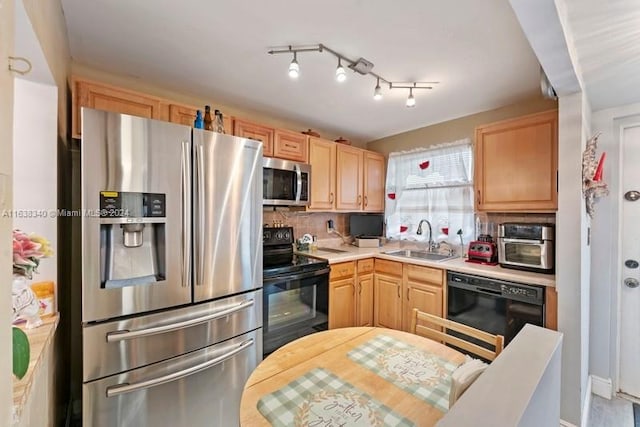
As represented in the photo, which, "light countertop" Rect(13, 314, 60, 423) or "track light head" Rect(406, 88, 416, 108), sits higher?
"track light head" Rect(406, 88, 416, 108)

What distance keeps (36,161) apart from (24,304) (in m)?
0.64

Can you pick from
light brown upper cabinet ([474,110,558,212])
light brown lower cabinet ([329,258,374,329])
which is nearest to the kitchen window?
light brown upper cabinet ([474,110,558,212])

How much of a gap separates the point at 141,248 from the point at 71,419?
1210 millimetres

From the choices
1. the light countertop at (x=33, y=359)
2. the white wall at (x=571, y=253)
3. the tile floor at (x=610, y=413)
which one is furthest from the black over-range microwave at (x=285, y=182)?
the tile floor at (x=610, y=413)

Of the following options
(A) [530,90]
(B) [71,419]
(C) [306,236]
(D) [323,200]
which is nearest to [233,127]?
(D) [323,200]

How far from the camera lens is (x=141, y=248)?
5.12 ft

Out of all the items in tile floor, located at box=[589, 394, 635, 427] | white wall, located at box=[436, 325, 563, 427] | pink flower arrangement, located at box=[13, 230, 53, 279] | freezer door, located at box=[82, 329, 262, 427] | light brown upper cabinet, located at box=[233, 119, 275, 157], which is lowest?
tile floor, located at box=[589, 394, 635, 427]

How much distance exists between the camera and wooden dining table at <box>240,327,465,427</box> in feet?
2.71

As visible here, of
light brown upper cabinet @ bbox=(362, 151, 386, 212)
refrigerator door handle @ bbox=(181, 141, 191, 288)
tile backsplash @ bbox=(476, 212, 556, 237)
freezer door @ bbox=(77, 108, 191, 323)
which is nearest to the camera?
freezer door @ bbox=(77, 108, 191, 323)

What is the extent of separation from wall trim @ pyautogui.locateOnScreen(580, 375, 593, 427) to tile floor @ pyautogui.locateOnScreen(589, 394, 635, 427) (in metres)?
0.03

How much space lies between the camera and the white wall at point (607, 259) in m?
2.11

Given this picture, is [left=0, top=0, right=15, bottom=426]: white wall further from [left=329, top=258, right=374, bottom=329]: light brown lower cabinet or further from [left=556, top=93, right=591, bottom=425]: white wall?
[left=556, top=93, right=591, bottom=425]: white wall

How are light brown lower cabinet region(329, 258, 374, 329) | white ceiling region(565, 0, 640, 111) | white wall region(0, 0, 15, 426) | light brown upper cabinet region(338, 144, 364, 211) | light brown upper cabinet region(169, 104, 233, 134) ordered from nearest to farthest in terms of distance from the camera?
white wall region(0, 0, 15, 426) < white ceiling region(565, 0, 640, 111) < light brown upper cabinet region(169, 104, 233, 134) < light brown lower cabinet region(329, 258, 374, 329) < light brown upper cabinet region(338, 144, 364, 211)

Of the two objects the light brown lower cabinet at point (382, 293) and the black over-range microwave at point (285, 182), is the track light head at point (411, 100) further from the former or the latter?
the light brown lower cabinet at point (382, 293)
